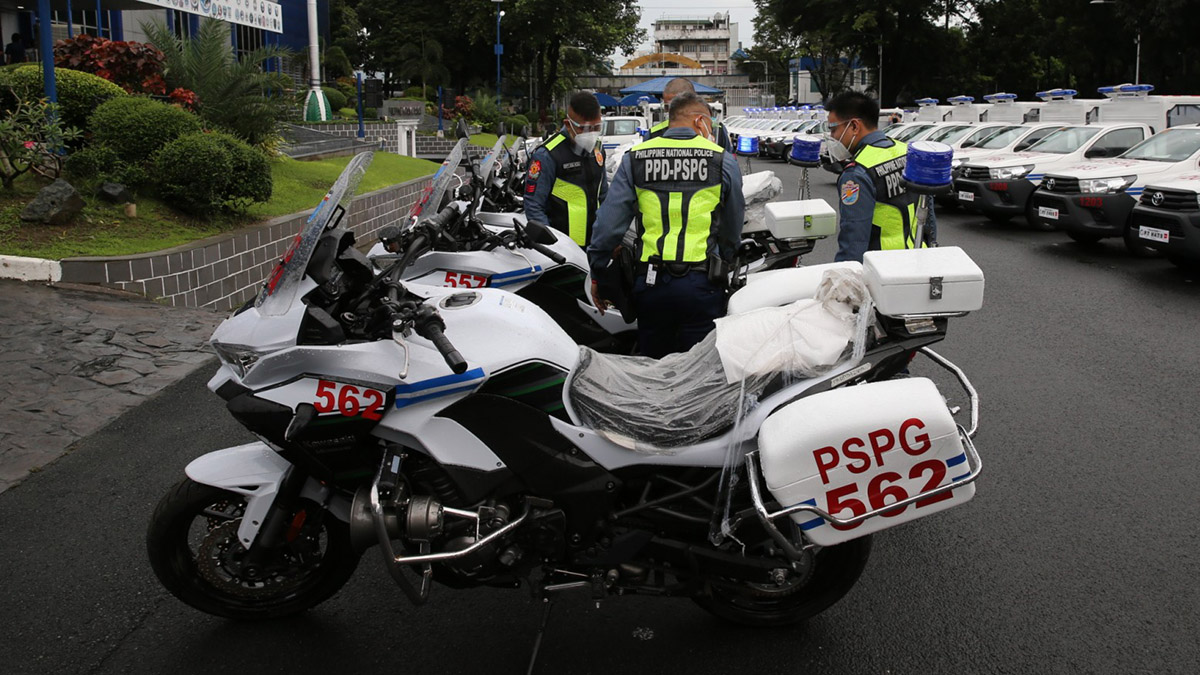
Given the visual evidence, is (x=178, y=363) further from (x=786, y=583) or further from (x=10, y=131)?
(x=786, y=583)

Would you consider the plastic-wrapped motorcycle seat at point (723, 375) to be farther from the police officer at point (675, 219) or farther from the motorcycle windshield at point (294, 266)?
the police officer at point (675, 219)

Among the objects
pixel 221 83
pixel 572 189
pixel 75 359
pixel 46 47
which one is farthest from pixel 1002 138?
pixel 75 359

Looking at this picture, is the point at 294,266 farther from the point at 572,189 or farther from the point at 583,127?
the point at 583,127

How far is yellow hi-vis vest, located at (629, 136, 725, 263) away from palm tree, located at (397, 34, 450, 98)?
171 feet

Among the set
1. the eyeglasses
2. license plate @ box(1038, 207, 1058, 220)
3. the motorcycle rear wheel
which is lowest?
the motorcycle rear wheel

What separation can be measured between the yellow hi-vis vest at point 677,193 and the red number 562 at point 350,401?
1951mm

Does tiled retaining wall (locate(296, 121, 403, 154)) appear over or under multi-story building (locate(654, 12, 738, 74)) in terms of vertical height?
under

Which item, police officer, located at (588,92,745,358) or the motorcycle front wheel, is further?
police officer, located at (588,92,745,358)

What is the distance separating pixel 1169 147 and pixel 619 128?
51.5ft

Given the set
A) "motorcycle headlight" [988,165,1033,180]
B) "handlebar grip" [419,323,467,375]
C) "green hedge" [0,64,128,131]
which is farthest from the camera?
"motorcycle headlight" [988,165,1033,180]

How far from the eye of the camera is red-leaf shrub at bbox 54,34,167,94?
1268 cm

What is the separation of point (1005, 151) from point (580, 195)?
41.7ft

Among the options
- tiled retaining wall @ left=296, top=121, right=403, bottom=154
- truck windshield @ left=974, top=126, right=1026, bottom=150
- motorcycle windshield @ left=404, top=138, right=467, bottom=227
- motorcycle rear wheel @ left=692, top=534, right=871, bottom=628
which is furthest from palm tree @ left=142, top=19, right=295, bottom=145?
tiled retaining wall @ left=296, top=121, right=403, bottom=154

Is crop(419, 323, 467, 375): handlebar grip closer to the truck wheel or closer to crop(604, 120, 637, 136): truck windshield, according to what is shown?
the truck wheel
